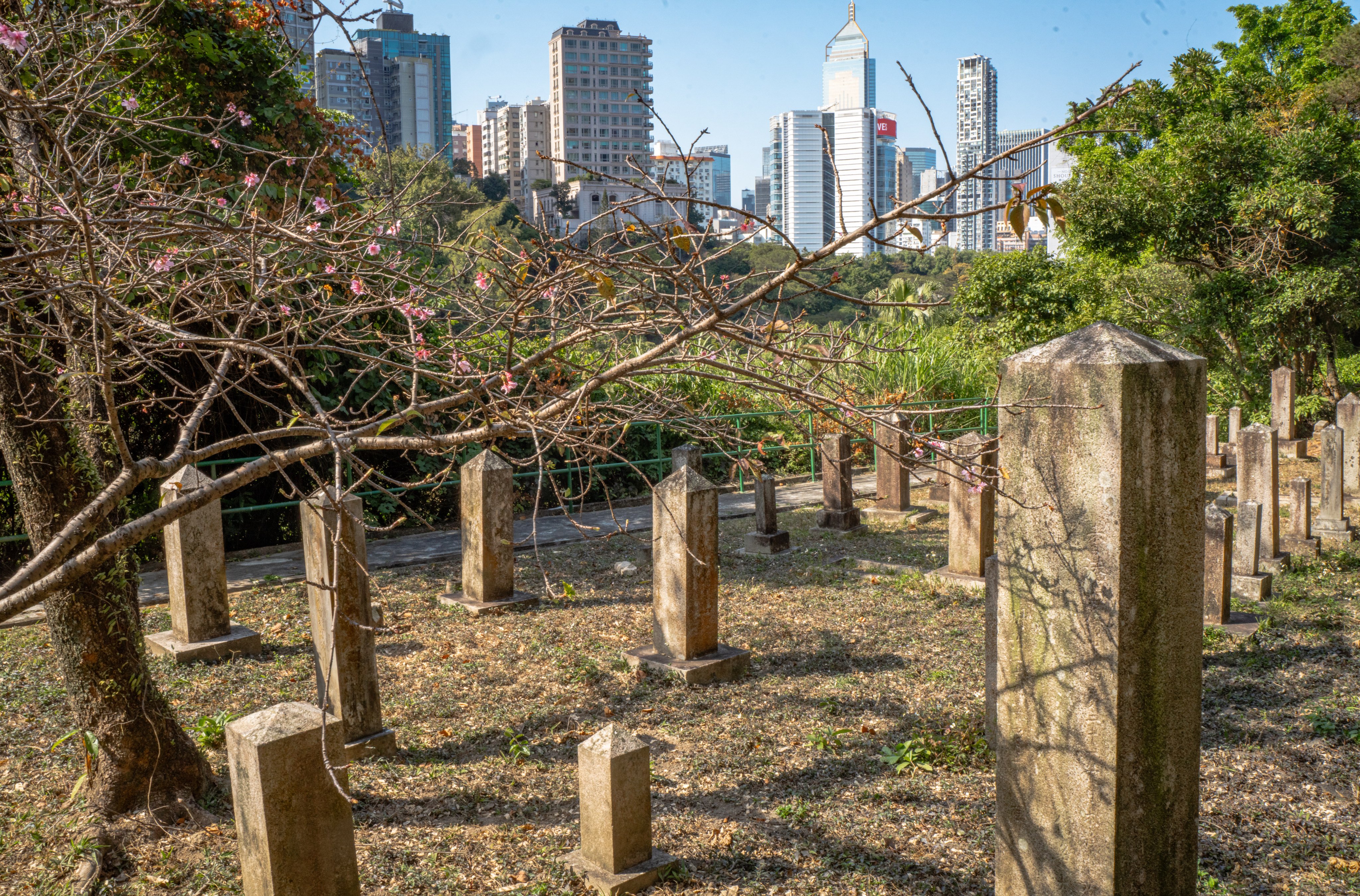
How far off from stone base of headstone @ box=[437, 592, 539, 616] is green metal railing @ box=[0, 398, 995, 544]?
0.92m

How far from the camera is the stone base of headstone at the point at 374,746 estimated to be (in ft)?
15.5

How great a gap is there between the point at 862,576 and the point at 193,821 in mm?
5782

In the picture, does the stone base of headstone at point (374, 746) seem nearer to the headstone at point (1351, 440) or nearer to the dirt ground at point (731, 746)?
the dirt ground at point (731, 746)

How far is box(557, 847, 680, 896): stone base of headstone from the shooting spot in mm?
3535

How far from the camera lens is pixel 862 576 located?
8516mm

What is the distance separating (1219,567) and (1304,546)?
9.93 ft

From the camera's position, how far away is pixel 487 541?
7.60 meters

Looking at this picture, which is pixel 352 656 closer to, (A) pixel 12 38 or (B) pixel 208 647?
(B) pixel 208 647

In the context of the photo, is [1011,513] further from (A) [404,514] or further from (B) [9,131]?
(A) [404,514]

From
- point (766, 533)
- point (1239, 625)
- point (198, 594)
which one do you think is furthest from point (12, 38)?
point (766, 533)

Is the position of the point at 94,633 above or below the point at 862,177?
below

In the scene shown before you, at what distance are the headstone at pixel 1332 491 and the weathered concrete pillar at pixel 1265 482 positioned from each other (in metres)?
0.80

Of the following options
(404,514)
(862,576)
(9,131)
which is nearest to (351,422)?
(9,131)

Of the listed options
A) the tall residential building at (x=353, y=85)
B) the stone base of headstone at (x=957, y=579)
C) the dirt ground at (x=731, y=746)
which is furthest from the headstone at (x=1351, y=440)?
the tall residential building at (x=353, y=85)
